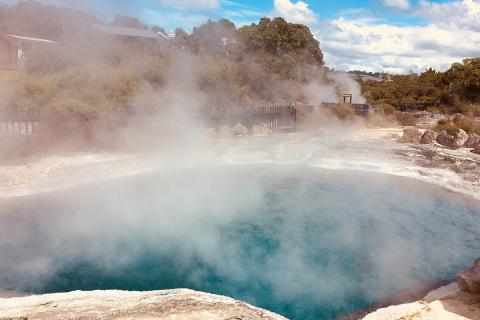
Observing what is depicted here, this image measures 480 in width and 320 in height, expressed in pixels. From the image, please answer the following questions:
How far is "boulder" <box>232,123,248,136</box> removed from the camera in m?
18.0

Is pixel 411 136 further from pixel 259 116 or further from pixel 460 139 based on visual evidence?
pixel 259 116

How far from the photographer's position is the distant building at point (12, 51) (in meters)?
20.1

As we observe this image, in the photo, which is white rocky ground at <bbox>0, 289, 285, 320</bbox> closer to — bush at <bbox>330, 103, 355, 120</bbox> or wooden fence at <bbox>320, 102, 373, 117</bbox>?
bush at <bbox>330, 103, 355, 120</bbox>

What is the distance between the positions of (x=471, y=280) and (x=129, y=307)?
16.4 feet

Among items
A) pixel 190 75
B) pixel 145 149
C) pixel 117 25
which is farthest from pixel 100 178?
pixel 117 25

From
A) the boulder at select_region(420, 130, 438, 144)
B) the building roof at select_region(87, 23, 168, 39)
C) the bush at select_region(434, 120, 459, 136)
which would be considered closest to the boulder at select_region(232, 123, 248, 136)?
the boulder at select_region(420, 130, 438, 144)

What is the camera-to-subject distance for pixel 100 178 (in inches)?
450

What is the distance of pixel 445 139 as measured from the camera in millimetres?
17625

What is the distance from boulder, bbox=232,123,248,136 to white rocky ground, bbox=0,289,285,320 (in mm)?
12717

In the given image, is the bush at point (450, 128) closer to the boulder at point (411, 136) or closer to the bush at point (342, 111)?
the boulder at point (411, 136)

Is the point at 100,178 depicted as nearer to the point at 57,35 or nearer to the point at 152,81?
the point at 152,81

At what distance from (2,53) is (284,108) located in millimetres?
15080

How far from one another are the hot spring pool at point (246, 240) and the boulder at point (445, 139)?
686cm

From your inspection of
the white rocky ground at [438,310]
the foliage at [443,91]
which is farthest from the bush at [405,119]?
the white rocky ground at [438,310]
